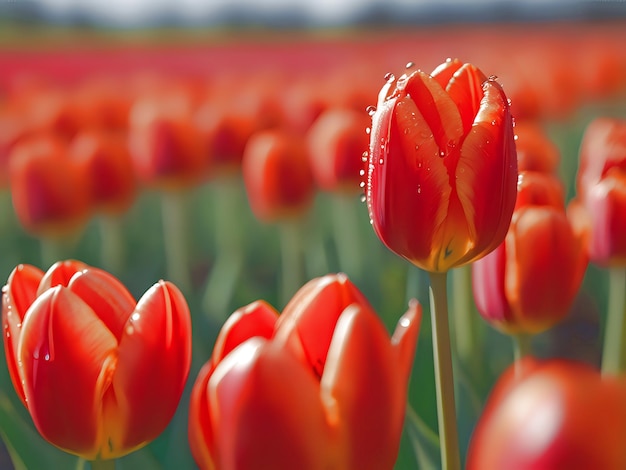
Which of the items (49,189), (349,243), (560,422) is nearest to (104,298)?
(560,422)

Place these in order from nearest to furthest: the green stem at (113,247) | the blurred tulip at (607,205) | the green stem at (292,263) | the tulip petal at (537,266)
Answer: the tulip petal at (537,266)
the blurred tulip at (607,205)
the green stem at (292,263)
the green stem at (113,247)

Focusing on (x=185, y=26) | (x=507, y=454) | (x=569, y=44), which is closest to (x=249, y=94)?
(x=507, y=454)

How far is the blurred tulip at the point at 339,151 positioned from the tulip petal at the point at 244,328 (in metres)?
0.80

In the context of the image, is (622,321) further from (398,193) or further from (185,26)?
(185,26)

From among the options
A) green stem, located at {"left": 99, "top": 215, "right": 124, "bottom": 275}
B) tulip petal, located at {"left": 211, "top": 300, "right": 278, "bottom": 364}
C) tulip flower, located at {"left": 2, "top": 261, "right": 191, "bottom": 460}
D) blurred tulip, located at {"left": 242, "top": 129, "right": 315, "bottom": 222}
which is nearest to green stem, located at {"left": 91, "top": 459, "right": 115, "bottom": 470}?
tulip flower, located at {"left": 2, "top": 261, "right": 191, "bottom": 460}

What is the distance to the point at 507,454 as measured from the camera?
0.97 feet

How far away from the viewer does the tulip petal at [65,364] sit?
479 millimetres

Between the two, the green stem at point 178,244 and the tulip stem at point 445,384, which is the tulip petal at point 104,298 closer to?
the tulip stem at point 445,384

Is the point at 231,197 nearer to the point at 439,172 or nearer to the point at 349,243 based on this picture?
the point at 349,243

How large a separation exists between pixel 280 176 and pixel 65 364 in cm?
86

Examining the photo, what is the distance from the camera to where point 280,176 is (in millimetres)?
1313

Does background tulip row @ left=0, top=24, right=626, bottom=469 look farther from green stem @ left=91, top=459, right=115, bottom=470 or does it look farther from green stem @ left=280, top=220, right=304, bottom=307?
green stem @ left=91, top=459, right=115, bottom=470

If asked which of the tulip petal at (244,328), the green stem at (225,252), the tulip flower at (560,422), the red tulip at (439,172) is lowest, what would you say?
the green stem at (225,252)

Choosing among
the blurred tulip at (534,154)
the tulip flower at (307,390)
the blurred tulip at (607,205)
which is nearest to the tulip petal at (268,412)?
the tulip flower at (307,390)
